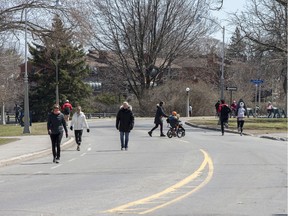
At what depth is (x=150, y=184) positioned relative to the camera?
12.8 meters

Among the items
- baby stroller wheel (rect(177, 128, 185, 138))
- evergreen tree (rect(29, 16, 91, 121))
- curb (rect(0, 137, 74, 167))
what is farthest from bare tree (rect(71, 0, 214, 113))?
curb (rect(0, 137, 74, 167))

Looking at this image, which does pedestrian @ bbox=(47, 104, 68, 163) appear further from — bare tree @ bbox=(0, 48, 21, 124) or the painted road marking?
bare tree @ bbox=(0, 48, 21, 124)

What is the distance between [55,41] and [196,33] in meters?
40.4

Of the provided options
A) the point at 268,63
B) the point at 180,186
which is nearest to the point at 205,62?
the point at 268,63

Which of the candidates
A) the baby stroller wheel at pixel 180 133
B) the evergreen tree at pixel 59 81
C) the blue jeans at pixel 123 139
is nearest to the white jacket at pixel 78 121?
the blue jeans at pixel 123 139

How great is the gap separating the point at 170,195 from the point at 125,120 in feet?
36.7

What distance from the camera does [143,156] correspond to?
19766mm

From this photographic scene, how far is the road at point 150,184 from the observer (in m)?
9.88

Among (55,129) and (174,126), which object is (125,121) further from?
(174,126)

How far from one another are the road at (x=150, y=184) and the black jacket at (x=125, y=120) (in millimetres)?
1186

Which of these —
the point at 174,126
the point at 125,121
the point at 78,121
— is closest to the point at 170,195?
the point at 125,121

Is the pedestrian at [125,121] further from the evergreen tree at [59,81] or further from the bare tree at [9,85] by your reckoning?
the evergreen tree at [59,81]

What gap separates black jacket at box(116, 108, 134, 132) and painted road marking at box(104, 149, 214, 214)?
23.7ft

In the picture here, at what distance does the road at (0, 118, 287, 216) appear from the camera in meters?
9.88
